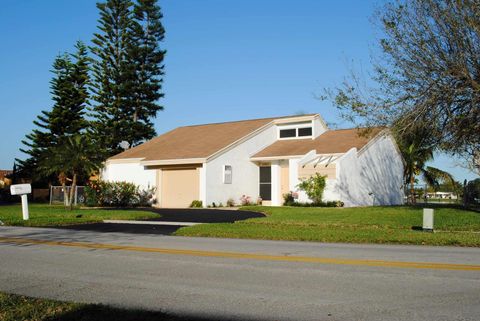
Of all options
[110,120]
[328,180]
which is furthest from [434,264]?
[110,120]

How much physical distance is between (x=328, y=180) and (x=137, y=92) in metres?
26.2

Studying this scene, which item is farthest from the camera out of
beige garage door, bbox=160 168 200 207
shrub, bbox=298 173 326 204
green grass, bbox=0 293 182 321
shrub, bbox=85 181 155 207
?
shrub, bbox=85 181 155 207

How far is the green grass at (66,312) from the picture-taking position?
5488 mm

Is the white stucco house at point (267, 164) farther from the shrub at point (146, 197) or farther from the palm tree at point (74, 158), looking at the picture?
the palm tree at point (74, 158)

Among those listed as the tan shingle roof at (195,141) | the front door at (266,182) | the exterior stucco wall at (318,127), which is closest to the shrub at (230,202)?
the front door at (266,182)

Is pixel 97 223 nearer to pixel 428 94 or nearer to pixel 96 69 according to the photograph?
pixel 428 94

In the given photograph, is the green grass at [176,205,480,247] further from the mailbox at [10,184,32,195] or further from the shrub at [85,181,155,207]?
the shrub at [85,181,155,207]

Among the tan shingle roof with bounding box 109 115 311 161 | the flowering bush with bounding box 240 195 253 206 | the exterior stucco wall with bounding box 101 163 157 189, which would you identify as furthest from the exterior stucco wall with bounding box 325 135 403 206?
the exterior stucco wall with bounding box 101 163 157 189

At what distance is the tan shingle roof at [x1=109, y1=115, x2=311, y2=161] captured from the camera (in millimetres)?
29734

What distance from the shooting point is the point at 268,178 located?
101 ft

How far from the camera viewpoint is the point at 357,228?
1622cm

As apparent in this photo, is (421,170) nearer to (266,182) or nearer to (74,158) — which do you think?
(266,182)

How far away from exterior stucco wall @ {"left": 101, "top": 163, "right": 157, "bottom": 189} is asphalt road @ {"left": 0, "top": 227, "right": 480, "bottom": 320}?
18483mm

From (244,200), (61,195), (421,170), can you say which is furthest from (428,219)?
(61,195)
